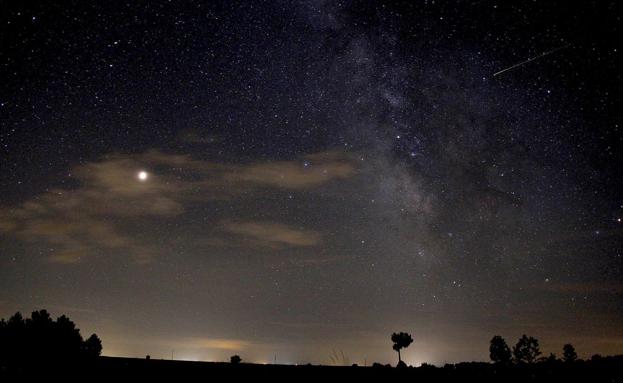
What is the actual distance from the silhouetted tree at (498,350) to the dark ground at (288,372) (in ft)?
289

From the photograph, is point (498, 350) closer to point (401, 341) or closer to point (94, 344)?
point (401, 341)

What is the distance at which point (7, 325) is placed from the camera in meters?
58.0

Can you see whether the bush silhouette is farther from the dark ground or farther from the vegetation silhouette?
the dark ground

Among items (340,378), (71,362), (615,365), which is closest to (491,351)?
(615,365)

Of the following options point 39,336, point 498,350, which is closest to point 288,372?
point 39,336

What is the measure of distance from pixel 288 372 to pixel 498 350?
98.9 m

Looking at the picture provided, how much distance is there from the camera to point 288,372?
63.1ft

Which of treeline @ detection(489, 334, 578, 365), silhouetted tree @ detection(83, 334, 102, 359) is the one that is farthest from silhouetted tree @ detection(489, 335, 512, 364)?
silhouetted tree @ detection(83, 334, 102, 359)

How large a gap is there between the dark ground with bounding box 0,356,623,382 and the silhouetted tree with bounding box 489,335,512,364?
289 ft

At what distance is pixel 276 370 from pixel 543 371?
12401mm

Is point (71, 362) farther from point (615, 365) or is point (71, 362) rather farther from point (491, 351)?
point (491, 351)

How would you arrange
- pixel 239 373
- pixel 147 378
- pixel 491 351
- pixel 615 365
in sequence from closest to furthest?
pixel 147 378
pixel 239 373
pixel 615 365
pixel 491 351

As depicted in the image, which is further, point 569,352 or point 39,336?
point 569,352

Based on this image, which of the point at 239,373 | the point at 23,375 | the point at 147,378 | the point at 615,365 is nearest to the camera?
the point at 23,375
